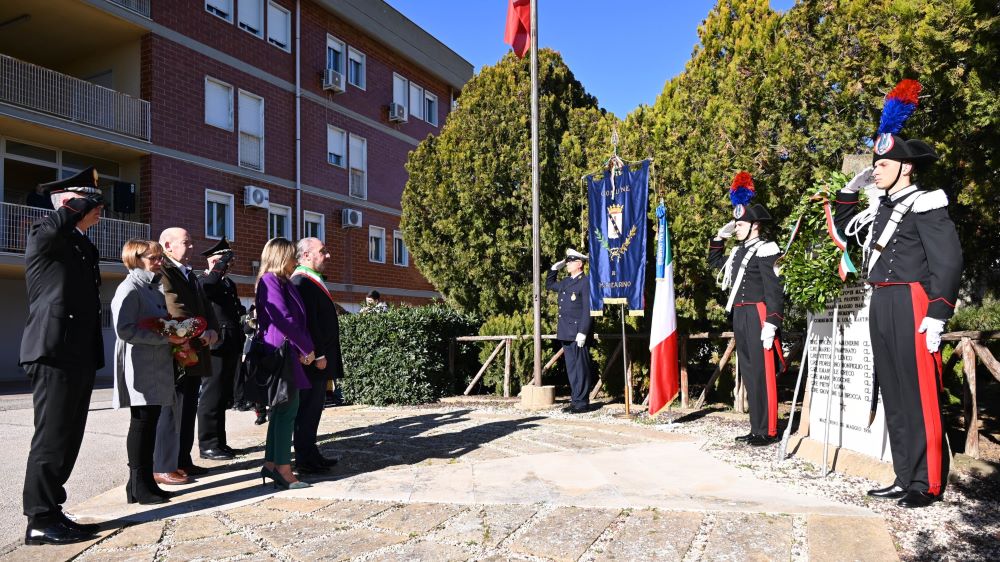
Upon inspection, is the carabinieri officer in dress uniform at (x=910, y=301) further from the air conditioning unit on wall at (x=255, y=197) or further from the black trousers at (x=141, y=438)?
the air conditioning unit on wall at (x=255, y=197)

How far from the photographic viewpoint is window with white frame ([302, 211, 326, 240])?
2158 centimetres

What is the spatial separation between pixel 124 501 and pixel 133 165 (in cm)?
1532

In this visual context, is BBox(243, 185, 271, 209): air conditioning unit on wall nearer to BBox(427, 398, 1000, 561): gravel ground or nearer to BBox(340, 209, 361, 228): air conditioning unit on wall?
BBox(340, 209, 361, 228): air conditioning unit on wall

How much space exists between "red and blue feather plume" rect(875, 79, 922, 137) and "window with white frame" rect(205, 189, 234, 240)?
56.7 ft

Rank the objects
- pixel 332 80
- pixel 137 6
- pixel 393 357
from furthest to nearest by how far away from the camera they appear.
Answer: pixel 332 80
pixel 137 6
pixel 393 357

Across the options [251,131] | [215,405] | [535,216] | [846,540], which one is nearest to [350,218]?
[251,131]

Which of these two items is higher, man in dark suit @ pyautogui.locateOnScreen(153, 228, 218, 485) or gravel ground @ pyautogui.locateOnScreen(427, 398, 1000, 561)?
man in dark suit @ pyautogui.locateOnScreen(153, 228, 218, 485)

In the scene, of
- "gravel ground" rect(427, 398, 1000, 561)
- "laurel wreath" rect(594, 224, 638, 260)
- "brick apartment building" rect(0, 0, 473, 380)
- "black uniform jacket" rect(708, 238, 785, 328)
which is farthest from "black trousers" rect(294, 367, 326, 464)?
"brick apartment building" rect(0, 0, 473, 380)

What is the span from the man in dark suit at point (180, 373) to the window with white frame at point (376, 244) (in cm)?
1912

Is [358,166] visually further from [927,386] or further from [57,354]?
[927,386]

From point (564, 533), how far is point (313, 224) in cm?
1988

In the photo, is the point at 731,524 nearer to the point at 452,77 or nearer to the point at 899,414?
the point at 899,414

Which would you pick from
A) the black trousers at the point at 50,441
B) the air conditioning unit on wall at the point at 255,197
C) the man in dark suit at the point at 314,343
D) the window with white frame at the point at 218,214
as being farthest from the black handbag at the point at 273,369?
the air conditioning unit on wall at the point at 255,197

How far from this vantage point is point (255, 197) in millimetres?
19250
